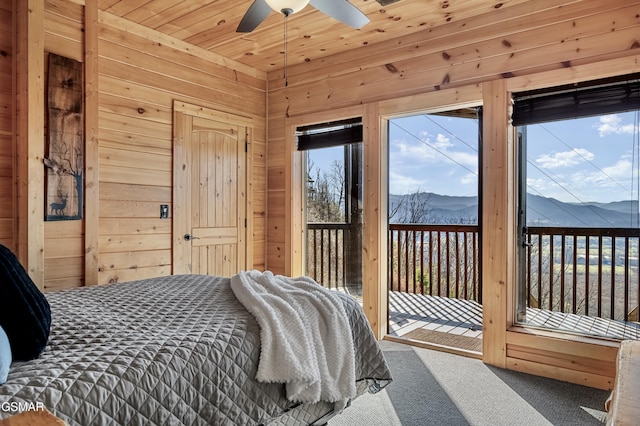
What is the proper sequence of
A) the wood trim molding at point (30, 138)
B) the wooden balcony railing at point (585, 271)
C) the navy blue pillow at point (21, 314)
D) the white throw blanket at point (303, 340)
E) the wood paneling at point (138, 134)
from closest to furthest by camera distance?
1. the navy blue pillow at point (21, 314)
2. the white throw blanket at point (303, 340)
3. the wood trim molding at point (30, 138)
4. the wooden balcony railing at point (585, 271)
5. the wood paneling at point (138, 134)

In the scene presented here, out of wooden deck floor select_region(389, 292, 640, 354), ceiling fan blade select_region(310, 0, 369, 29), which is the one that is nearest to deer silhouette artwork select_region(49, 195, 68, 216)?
ceiling fan blade select_region(310, 0, 369, 29)

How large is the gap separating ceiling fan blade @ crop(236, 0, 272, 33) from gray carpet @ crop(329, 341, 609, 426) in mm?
2379

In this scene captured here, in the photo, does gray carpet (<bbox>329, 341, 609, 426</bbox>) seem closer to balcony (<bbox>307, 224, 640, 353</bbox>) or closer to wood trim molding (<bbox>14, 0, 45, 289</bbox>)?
balcony (<bbox>307, 224, 640, 353</bbox>)

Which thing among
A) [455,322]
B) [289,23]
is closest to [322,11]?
[289,23]

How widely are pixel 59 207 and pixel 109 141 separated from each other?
0.66m

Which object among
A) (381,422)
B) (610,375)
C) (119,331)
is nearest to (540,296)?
(610,375)

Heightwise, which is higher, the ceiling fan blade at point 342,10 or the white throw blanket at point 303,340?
the ceiling fan blade at point 342,10

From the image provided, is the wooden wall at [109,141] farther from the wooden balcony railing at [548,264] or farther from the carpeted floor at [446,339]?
the carpeted floor at [446,339]

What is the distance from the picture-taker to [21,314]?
4.33 ft

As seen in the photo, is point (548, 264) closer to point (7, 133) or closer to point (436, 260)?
point (436, 260)

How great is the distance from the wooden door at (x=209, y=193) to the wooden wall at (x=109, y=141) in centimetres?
11

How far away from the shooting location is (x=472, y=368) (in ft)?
10.2

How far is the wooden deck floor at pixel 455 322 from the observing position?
9.71 ft

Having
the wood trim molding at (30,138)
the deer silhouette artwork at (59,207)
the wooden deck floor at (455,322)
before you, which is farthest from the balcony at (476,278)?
the wood trim molding at (30,138)
